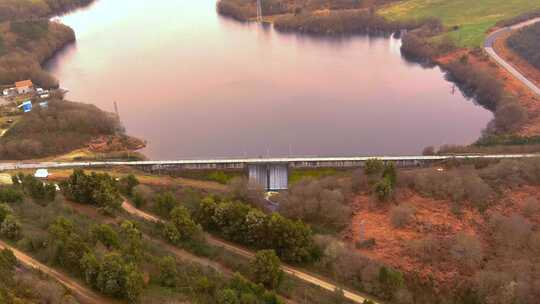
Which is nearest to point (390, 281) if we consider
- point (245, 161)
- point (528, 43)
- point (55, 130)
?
point (245, 161)

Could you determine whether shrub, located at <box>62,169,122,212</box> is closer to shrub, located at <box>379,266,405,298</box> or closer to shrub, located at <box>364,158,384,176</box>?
shrub, located at <box>379,266,405,298</box>

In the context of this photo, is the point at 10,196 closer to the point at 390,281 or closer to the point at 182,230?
the point at 182,230

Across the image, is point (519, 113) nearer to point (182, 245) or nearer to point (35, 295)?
point (182, 245)

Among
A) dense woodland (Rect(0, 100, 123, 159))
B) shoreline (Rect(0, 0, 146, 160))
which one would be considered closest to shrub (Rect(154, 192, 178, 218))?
shoreline (Rect(0, 0, 146, 160))

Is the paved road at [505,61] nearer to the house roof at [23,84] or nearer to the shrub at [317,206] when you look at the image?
the shrub at [317,206]

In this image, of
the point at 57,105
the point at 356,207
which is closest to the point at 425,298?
the point at 356,207

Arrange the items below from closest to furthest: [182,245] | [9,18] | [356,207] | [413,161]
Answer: [182,245]
[356,207]
[413,161]
[9,18]
